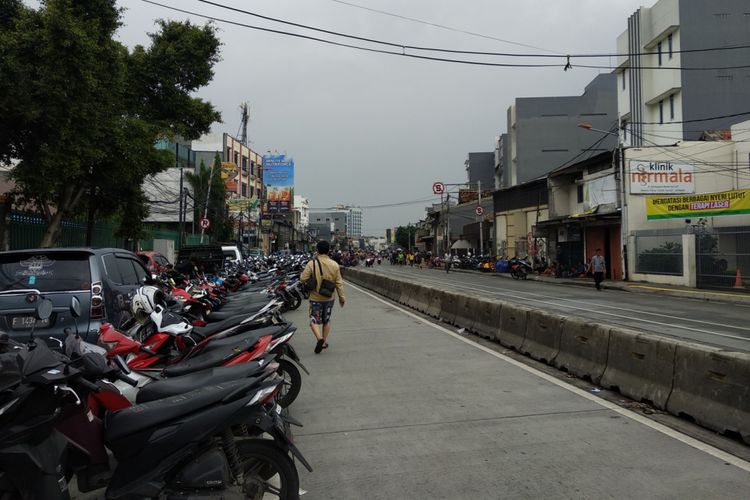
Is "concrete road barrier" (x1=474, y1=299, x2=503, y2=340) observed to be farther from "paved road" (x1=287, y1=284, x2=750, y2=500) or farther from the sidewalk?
the sidewalk

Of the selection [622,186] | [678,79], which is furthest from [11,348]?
[678,79]

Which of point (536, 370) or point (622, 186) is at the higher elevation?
point (622, 186)

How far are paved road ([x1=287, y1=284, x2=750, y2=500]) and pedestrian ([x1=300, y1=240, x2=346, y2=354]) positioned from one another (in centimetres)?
125

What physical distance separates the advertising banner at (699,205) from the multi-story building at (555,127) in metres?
31.3

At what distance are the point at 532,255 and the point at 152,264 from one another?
29410mm

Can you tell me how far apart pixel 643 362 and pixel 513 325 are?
11.8 ft

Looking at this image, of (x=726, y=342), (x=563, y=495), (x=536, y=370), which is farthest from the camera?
(x=726, y=342)

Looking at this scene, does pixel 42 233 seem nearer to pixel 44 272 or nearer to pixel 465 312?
pixel 44 272

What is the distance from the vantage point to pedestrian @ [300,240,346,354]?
918 centimetres

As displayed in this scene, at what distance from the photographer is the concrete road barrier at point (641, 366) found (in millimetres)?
5863

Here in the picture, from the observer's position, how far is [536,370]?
7.91m

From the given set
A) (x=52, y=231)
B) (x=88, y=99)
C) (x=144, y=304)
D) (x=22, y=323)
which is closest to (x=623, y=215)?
(x=88, y=99)

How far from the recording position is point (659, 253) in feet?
83.3

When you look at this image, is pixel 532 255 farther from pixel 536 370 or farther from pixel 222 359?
pixel 222 359
